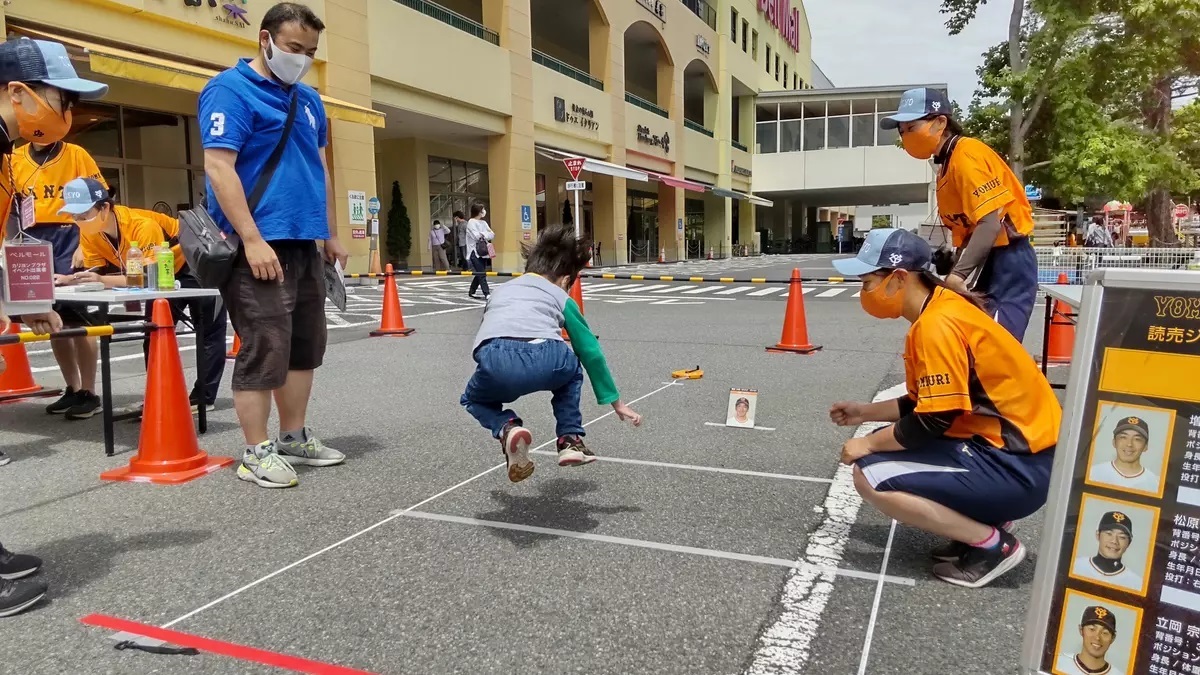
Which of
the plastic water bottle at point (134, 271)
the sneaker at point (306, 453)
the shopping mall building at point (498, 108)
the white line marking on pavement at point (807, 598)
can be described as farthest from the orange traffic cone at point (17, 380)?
the shopping mall building at point (498, 108)

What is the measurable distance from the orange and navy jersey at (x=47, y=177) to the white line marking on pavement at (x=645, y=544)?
371 cm

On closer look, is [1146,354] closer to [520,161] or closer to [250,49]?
[250,49]

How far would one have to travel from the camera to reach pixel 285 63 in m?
3.85

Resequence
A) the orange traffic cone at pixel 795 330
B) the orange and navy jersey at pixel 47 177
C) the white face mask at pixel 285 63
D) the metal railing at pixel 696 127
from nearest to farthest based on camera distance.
A: the white face mask at pixel 285 63 < the orange and navy jersey at pixel 47 177 < the orange traffic cone at pixel 795 330 < the metal railing at pixel 696 127

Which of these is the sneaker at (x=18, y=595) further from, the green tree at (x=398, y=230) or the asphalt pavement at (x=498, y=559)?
the green tree at (x=398, y=230)

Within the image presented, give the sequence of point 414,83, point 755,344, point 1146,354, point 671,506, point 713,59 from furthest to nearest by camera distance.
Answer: point 713,59, point 414,83, point 755,344, point 671,506, point 1146,354

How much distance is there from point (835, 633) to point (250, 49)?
17.9 m

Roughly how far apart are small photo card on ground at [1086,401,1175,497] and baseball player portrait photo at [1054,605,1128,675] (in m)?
0.28

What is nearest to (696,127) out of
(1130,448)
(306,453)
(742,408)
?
(742,408)

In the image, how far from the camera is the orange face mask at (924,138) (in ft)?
Answer: 14.1

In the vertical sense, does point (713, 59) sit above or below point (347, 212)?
above

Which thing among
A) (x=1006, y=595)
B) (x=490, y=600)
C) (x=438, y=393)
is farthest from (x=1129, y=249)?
(x=490, y=600)

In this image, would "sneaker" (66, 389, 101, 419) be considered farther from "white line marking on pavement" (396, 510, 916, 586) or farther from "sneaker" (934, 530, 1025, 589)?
"sneaker" (934, 530, 1025, 589)

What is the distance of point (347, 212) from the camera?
19.8 m
